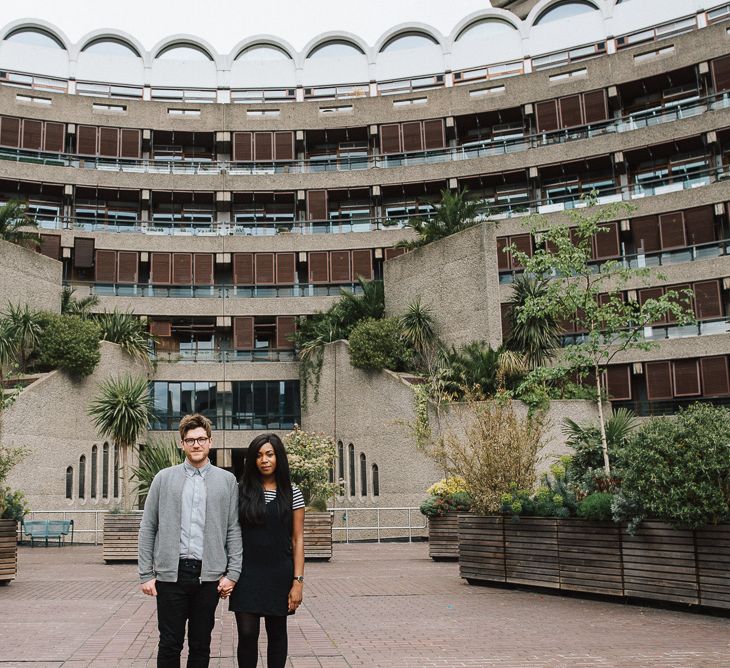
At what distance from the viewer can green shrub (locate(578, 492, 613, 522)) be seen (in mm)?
10781

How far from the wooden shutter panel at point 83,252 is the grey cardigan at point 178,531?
119 feet

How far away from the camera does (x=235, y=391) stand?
38219 mm

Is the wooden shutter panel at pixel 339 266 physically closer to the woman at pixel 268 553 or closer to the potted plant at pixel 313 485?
the potted plant at pixel 313 485

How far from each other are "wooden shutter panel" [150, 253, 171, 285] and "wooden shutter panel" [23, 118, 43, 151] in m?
7.24

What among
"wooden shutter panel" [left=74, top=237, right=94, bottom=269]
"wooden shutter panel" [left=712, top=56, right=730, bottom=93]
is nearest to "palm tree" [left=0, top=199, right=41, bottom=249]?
"wooden shutter panel" [left=74, top=237, right=94, bottom=269]

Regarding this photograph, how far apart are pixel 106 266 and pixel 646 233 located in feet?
74.6

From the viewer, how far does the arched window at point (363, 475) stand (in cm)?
2867

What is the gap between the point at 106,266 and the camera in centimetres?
4000

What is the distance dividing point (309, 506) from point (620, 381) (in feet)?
62.9

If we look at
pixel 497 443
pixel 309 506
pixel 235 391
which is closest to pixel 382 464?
pixel 309 506

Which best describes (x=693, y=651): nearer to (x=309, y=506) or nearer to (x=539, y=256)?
(x=539, y=256)

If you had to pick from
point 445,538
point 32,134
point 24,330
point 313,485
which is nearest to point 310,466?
A: point 313,485

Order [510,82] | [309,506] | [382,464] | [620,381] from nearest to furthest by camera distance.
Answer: [309,506] < [382,464] < [620,381] < [510,82]

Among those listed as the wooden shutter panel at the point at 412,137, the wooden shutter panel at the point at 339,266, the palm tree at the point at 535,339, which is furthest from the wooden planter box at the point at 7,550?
the wooden shutter panel at the point at 412,137
